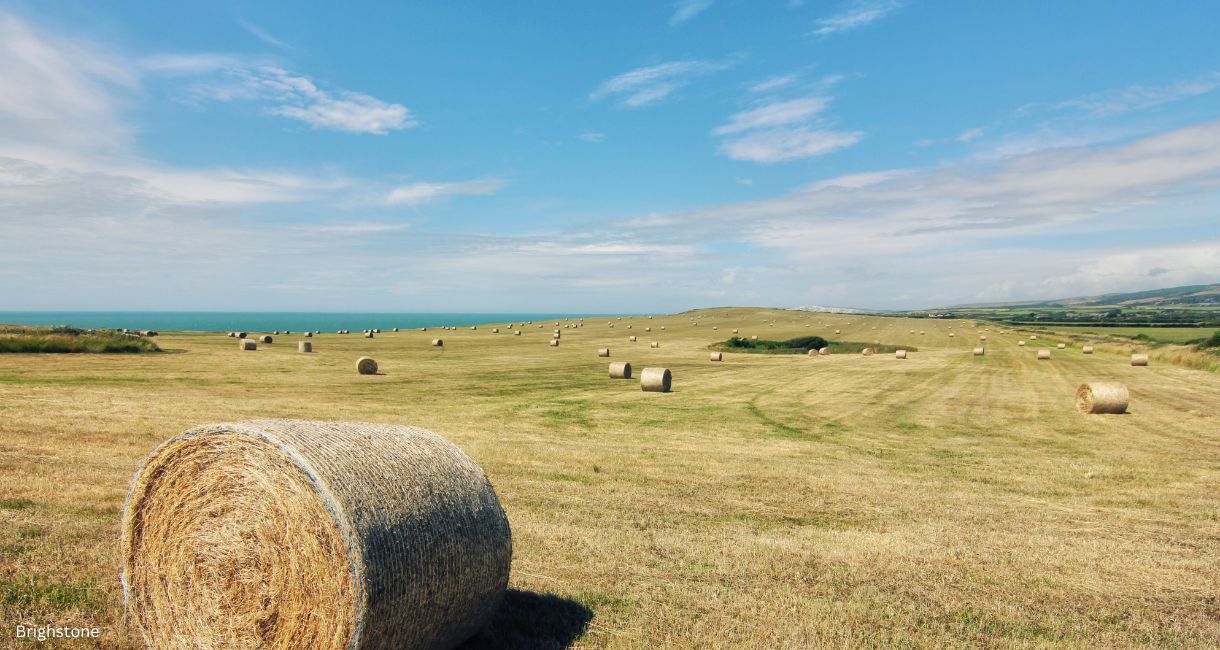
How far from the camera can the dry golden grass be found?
737 cm

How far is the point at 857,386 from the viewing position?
111 feet

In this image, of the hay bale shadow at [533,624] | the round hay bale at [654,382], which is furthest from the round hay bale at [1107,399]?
the hay bale shadow at [533,624]

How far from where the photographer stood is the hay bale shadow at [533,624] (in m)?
6.62

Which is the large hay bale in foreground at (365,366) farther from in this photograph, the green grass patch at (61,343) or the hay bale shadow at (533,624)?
the hay bale shadow at (533,624)

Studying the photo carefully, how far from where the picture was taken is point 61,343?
37.9 m

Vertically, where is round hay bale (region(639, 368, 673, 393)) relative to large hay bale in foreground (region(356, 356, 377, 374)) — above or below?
below

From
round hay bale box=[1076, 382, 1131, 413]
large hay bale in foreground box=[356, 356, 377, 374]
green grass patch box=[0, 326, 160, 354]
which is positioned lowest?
round hay bale box=[1076, 382, 1131, 413]

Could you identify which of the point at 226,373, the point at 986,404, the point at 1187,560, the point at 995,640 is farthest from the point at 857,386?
the point at 226,373

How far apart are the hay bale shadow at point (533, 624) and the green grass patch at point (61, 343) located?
132 feet

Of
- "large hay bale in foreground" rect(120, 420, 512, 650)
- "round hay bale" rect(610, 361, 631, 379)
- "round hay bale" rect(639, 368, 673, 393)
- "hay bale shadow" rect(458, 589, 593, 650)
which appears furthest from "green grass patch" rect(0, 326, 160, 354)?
"hay bale shadow" rect(458, 589, 593, 650)

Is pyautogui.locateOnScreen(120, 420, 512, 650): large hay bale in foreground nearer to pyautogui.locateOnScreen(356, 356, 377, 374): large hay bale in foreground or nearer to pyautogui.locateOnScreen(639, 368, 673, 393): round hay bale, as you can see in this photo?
pyautogui.locateOnScreen(639, 368, 673, 393): round hay bale

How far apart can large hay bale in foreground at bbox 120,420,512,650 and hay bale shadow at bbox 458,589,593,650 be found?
0.77 ft

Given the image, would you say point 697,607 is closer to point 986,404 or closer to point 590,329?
point 986,404

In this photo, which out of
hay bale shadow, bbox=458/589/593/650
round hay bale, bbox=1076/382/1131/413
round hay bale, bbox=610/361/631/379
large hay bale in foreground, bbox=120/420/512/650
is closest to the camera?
large hay bale in foreground, bbox=120/420/512/650
